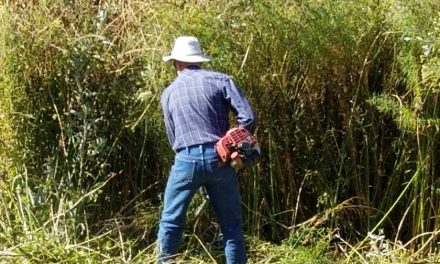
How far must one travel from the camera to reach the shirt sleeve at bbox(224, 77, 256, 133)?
4984 millimetres

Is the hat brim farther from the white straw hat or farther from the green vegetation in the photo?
the green vegetation

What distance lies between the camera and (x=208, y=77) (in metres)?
5.12

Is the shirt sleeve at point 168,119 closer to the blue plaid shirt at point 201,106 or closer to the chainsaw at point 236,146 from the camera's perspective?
the blue plaid shirt at point 201,106

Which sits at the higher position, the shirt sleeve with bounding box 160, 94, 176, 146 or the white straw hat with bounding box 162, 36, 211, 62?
the white straw hat with bounding box 162, 36, 211, 62

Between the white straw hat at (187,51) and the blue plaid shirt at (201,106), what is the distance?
88mm

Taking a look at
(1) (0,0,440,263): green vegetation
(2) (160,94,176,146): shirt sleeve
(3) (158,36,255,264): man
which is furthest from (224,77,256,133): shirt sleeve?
(1) (0,0,440,263): green vegetation

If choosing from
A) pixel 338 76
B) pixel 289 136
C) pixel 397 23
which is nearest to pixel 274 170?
pixel 289 136

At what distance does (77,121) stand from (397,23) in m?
2.13

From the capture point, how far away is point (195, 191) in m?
5.18

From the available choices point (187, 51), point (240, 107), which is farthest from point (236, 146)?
point (187, 51)

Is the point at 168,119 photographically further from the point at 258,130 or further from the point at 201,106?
the point at 258,130

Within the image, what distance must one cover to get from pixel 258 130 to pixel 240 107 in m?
0.82

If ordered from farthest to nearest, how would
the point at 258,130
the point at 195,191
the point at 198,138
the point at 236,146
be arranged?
the point at 258,130, the point at 195,191, the point at 198,138, the point at 236,146

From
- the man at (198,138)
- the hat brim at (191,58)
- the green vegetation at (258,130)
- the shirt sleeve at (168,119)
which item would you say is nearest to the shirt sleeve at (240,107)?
the man at (198,138)
